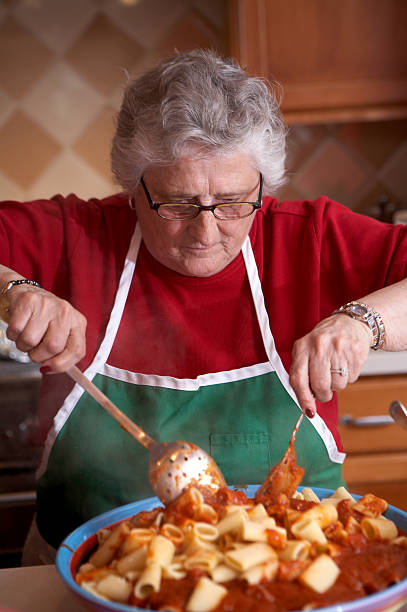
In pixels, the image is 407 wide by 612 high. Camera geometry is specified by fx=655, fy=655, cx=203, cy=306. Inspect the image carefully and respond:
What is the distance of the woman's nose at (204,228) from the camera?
1.11m

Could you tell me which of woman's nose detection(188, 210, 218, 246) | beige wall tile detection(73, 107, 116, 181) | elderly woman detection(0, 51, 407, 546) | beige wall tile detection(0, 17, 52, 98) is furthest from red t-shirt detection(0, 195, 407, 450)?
beige wall tile detection(0, 17, 52, 98)

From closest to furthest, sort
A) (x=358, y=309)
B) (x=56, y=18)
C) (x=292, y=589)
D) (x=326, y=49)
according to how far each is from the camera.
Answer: (x=292, y=589)
(x=358, y=309)
(x=326, y=49)
(x=56, y=18)

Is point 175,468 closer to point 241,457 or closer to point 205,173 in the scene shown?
point 241,457

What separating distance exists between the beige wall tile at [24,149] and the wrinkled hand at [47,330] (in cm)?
184

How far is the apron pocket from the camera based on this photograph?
3.61 feet

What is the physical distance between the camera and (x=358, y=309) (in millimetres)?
1008

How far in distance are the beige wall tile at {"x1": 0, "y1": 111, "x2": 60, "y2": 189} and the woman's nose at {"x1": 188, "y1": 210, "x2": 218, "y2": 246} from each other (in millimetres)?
1685

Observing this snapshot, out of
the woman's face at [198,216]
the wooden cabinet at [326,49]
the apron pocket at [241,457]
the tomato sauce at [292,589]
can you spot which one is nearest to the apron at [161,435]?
the apron pocket at [241,457]

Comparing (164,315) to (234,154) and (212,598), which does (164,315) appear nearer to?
(234,154)

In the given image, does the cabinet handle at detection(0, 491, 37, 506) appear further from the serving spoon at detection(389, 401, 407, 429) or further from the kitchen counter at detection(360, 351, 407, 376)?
the serving spoon at detection(389, 401, 407, 429)

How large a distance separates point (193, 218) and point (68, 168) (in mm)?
1669

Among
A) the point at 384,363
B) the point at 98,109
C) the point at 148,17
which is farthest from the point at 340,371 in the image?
the point at 148,17

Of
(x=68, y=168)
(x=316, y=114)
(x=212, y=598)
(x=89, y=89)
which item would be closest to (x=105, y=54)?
(x=89, y=89)

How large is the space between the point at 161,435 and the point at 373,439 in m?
1.06
